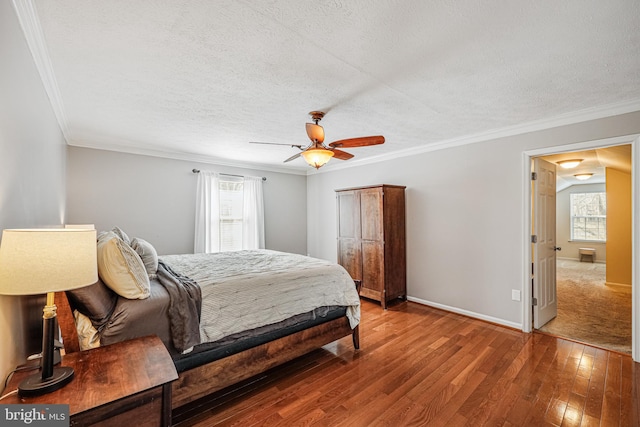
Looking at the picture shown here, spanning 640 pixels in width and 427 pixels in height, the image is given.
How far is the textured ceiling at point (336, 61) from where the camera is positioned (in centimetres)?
147

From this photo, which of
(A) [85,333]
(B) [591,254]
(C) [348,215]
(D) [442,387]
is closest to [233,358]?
(A) [85,333]

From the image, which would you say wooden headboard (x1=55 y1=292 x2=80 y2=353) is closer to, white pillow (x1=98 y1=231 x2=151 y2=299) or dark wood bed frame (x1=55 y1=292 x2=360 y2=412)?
dark wood bed frame (x1=55 y1=292 x2=360 y2=412)

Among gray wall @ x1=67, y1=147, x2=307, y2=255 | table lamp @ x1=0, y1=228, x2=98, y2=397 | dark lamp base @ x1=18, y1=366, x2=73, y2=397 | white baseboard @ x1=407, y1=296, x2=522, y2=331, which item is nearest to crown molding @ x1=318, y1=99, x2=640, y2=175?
white baseboard @ x1=407, y1=296, x2=522, y2=331

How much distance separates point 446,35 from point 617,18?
34.3 inches

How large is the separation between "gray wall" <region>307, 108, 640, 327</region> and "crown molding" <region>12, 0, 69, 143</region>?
4.13 m

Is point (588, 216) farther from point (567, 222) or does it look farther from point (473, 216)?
A: point (473, 216)

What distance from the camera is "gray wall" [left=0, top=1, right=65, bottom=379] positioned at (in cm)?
123

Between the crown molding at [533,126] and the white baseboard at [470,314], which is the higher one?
the crown molding at [533,126]

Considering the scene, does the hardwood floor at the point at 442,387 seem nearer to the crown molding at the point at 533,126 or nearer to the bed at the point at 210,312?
the bed at the point at 210,312

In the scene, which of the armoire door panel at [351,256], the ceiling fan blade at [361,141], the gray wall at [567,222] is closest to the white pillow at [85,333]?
the ceiling fan blade at [361,141]

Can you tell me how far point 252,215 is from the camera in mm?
5438

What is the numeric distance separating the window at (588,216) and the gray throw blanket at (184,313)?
1025 centimetres

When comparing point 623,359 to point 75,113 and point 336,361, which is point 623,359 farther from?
point 75,113

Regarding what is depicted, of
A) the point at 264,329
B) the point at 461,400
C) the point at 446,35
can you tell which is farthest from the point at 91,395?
the point at 446,35
